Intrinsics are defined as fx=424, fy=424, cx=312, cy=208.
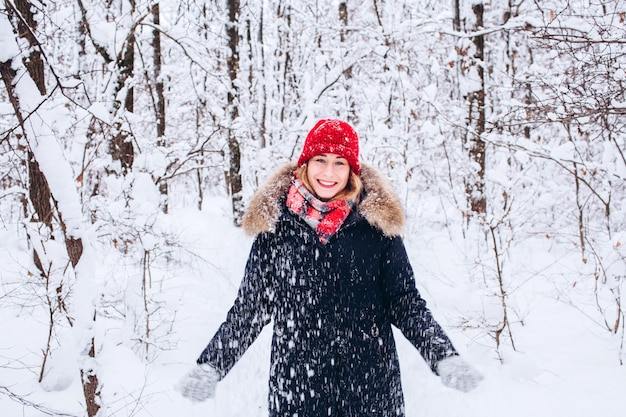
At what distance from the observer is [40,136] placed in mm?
2531

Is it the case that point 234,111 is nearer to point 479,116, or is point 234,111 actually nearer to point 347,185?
point 479,116

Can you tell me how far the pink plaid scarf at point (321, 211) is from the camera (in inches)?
80.4

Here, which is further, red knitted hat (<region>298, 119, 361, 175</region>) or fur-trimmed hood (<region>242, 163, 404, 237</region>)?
red knitted hat (<region>298, 119, 361, 175</region>)

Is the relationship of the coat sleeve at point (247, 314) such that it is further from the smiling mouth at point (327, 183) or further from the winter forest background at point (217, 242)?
the winter forest background at point (217, 242)

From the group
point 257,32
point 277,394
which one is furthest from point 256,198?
point 257,32

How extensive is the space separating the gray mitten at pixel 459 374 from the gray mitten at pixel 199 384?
94cm

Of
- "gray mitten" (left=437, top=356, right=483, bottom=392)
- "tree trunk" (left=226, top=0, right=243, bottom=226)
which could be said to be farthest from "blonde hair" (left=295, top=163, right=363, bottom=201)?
"tree trunk" (left=226, top=0, right=243, bottom=226)

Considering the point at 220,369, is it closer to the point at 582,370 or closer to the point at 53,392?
the point at 53,392

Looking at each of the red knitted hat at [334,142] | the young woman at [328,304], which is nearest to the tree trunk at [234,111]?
the red knitted hat at [334,142]

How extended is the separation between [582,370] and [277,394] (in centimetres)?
328

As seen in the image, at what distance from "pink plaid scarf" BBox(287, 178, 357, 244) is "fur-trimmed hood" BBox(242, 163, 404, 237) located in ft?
0.22

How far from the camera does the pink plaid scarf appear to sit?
204 cm

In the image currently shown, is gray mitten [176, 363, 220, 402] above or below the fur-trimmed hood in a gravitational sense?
below

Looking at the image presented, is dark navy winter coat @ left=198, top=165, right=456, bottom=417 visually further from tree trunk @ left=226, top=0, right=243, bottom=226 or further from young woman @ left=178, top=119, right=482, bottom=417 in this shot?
tree trunk @ left=226, top=0, right=243, bottom=226
